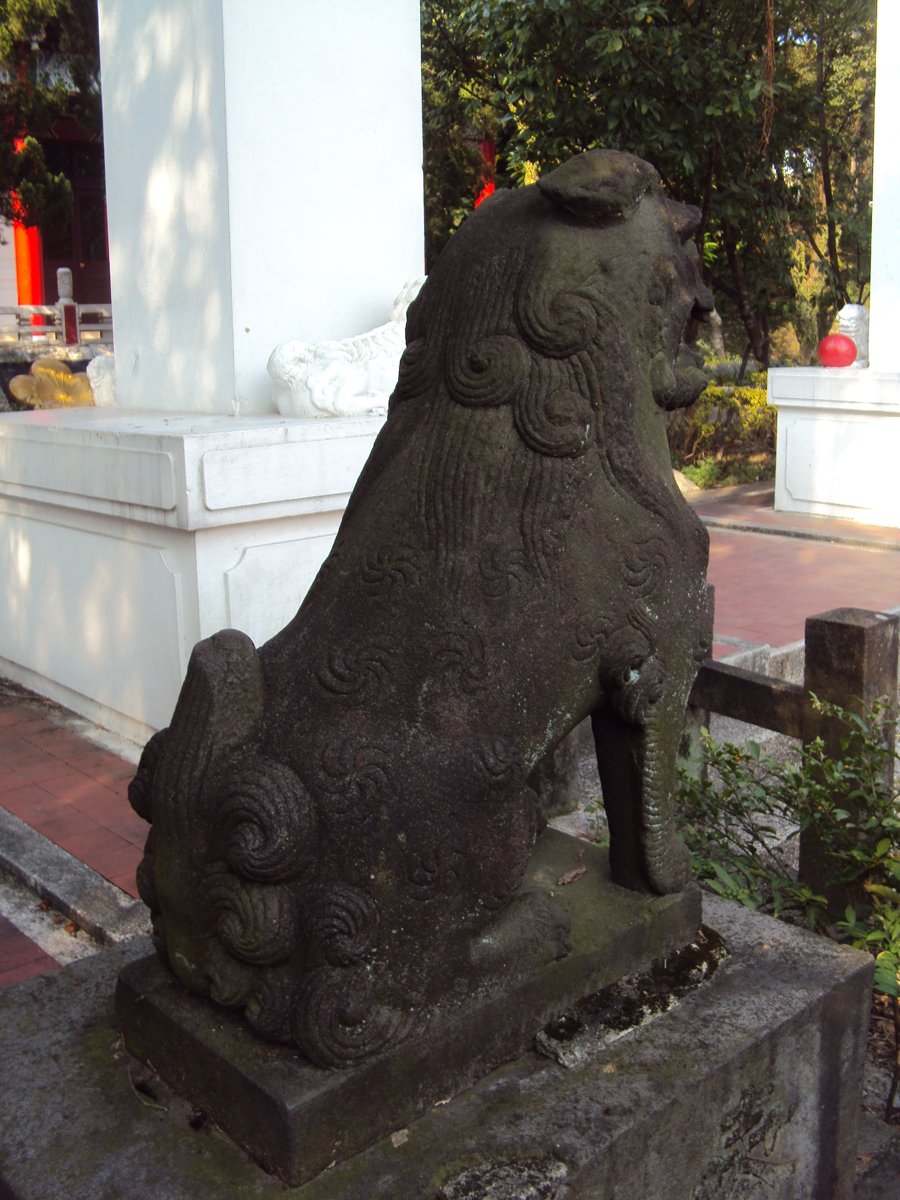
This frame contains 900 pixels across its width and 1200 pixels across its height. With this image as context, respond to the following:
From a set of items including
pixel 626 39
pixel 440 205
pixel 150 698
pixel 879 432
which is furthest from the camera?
pixel 440 205

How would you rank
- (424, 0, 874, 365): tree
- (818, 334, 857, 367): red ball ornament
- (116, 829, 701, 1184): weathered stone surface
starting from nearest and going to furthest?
(116, 829, 701, 1184): weathered stone surface → (818, 334, 857, 367): red ball ornament → (424, 0, 874, 365): tree

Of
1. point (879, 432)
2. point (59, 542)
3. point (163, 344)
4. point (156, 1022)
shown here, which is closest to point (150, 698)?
point (59, 542)

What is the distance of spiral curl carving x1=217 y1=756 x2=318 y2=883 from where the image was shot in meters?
1.54

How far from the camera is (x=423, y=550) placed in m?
1.71

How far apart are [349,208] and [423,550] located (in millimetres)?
3148

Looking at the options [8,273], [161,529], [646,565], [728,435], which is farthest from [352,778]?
[8,273]

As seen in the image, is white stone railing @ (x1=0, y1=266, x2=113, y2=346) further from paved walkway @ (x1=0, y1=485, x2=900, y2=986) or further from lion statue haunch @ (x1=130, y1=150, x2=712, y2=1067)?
lion statue haunch @ (x1=130, y1=150, x2=712, y2=1067)

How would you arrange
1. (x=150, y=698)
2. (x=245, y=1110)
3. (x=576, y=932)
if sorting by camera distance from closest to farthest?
(x=245, y=1110) < (x=576, y=932) < (x=150, y=698)

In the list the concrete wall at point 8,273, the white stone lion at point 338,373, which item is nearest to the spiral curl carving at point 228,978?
the white stone lion at point 338,373

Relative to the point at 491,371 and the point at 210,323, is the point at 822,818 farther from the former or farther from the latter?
the point at 210,323

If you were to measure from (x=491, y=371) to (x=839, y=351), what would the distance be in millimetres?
7847

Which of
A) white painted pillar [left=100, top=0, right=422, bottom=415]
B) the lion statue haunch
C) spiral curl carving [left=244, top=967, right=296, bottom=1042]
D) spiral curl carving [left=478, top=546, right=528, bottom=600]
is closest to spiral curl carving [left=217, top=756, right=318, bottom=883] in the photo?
the lion statue haunch

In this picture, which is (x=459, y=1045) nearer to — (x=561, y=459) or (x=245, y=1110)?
(x=245, y=1110)

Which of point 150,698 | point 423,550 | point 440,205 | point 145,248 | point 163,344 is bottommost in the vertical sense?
point 150,698
